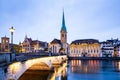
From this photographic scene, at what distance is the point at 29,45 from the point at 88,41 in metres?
64.7

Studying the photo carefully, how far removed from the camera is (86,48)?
633 ft

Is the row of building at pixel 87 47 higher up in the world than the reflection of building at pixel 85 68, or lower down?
higher up

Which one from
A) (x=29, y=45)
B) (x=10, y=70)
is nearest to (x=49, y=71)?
(x=10, y=70)

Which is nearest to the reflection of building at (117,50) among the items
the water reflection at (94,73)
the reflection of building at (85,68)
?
the reflection of building at (85,68)

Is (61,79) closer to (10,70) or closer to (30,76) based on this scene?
(30,76)

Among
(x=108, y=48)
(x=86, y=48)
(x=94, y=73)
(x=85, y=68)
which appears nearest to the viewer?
(x=94, y=73)

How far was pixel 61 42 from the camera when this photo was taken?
19312 centimetres

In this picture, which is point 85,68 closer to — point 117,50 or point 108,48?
point 117,50

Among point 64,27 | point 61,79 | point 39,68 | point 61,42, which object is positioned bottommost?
point 61,79

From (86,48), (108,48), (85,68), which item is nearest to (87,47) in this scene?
(86,48)

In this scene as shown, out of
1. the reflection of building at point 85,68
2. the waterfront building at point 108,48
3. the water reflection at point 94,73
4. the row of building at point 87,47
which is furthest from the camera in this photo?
the row of building at point 87,47

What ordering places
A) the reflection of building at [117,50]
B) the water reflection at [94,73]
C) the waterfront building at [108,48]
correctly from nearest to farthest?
the water reflection at [94,73]
the reflection of building at [117,50]
the waterfront building at [108,48]

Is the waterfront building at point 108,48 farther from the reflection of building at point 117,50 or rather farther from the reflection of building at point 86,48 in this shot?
the reflection of building at point 86,48

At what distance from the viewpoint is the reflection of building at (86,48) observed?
186887 millimetres
